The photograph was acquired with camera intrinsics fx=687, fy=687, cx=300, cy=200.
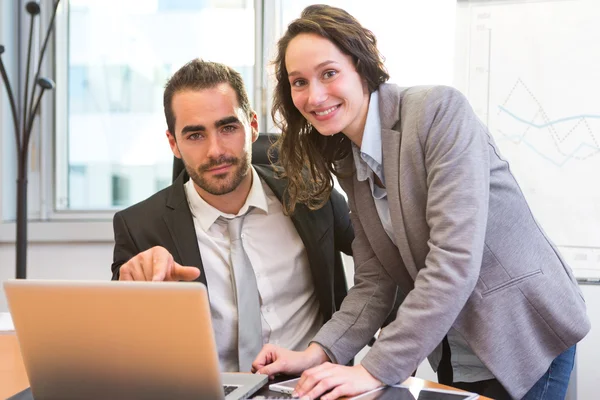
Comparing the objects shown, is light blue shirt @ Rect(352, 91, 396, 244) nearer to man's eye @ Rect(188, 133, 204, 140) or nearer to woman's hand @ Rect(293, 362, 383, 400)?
woman's hand @ Rect(293, 362, 383, 400)

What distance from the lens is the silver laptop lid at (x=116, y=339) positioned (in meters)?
0.91

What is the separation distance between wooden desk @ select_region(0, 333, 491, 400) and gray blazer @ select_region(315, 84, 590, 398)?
57mm

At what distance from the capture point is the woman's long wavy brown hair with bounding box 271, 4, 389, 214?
4.68ft

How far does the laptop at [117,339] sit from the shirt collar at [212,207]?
0.81m

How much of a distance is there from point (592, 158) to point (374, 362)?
61.3 inches

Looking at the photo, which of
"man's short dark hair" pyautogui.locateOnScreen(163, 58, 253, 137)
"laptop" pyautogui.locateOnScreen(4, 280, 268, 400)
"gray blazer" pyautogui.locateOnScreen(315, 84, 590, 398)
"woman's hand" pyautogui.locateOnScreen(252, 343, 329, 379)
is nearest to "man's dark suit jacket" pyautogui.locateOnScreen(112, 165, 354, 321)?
"man's short dark hair" pyautogui.locateOnScreen(163, 58, 253, 137)

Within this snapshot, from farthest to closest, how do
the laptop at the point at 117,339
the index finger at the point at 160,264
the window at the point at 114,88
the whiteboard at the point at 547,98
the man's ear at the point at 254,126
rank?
the window at the point at 114,88
the whiteboard at the point at 547,98
the man's ear at the point at 254,126
the index finger at the point at 160,264
the laptop at the point at 117,339

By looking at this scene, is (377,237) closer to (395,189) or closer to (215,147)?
(395,189)

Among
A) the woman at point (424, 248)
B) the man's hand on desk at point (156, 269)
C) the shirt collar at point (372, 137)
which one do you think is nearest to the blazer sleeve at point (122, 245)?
the man's hand on desk at point (156, 269)

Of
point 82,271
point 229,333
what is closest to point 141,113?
point 82,271

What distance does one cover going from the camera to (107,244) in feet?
10.0

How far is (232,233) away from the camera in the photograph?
5.92 feet

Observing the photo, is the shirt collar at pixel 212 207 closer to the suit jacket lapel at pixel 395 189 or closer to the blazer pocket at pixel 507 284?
the suit jacket lapel at pixel 395 189

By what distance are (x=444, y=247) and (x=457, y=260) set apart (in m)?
0.03
